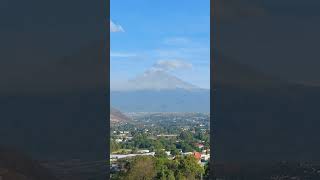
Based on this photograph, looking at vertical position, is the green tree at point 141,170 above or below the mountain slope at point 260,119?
below

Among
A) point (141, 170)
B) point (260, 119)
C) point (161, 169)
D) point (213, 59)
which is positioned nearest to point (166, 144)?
point (161, 169)

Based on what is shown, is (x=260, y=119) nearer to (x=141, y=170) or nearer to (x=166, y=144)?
(x=141, y=170)

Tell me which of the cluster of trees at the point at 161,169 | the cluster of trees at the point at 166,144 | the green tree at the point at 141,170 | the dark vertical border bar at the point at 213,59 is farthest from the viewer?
the cluster of trees at the point at 166,144

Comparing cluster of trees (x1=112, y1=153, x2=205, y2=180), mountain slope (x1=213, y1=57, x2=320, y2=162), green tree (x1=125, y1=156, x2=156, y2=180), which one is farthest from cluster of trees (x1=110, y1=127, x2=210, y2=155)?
mountain slope (x1=213, y1=57, x2=320, y2=162)

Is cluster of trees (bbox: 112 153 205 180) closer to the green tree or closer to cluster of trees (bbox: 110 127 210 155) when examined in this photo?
the green tree

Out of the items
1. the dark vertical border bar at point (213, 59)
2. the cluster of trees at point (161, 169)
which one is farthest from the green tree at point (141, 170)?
the dark vertical border bar at point (213, 59)

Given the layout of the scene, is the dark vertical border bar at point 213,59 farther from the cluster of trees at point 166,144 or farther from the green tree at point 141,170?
the cluster of trees at point 166,144

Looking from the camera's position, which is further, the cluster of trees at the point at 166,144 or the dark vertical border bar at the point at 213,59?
the cluster of trees at the point at 166,144
